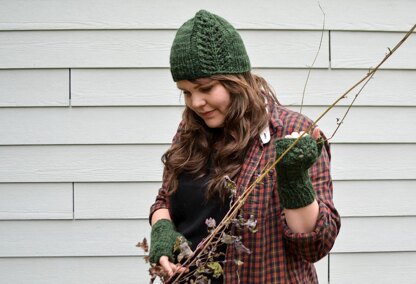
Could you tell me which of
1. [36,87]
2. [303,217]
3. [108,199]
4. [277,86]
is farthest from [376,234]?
[36,87]

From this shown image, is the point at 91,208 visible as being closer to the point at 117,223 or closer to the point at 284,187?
the point at 117,223

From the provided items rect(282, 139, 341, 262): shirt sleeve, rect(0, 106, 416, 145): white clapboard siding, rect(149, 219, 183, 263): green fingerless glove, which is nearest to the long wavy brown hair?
rect(149, 219, 183, 263): green fingerless glove

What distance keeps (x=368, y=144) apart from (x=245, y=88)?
1.46m

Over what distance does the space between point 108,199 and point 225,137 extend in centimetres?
130

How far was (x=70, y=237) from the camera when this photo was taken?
3109mm

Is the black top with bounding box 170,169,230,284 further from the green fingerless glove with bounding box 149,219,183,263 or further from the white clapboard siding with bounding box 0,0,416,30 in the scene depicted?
the white clapboard siding with bounding box 0,0,416,30

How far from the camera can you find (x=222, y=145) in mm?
1963

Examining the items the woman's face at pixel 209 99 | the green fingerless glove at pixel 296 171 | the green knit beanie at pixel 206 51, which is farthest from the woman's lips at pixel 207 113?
the green fingerless glove at pixel 296 171

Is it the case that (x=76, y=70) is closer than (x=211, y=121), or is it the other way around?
(x=211, y=121)

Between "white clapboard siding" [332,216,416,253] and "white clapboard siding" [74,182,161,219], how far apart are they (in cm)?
101

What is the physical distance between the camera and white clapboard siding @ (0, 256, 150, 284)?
3123mm

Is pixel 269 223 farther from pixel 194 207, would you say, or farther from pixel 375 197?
pixel 375 197

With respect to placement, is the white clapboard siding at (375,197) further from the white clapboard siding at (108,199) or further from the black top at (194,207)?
the black top at (194,207)

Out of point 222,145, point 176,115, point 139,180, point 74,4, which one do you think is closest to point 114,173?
point 139,180
